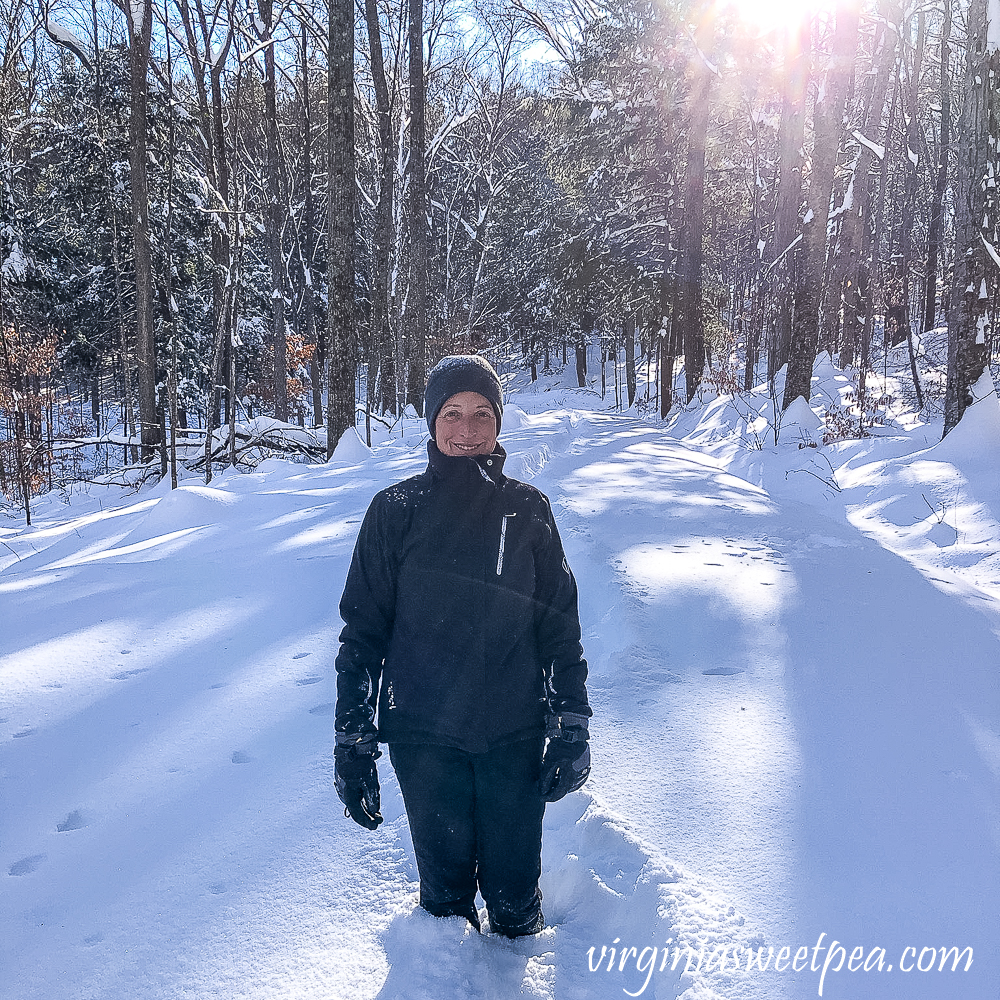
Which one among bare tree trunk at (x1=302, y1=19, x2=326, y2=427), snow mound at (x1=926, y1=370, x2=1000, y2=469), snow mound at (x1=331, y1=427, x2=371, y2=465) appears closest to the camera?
snow mound at (x1=926, y1=370, x2=1000, y2=469)

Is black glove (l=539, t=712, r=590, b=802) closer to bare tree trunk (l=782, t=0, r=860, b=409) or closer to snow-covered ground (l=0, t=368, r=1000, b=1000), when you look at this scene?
snow-covered ground (l=0, t=368, r=1000, b=1000)

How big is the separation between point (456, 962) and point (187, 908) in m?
0.82

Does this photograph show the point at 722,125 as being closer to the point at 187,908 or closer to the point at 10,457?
the point at 10,457

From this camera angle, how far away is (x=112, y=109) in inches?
600

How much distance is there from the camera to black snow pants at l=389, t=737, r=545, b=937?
1762mm

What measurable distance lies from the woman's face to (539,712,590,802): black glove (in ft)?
2.42

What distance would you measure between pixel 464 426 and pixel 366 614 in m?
0.55

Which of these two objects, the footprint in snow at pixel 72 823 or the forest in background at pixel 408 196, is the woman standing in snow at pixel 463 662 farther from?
the forest in background at pixel 408 196

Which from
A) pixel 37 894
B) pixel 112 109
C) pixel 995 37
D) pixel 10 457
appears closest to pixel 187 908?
pixel 37 894

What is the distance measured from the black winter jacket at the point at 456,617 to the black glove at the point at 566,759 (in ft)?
0.14

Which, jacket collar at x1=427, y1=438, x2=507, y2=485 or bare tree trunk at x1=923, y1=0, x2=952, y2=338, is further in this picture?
bare tree trunk at x1=923, y1=0, x2=952, y2=338

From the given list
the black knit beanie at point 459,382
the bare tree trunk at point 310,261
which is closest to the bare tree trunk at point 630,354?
the bare tree trunk at point 310,261

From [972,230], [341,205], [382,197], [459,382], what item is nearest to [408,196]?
[382,197]

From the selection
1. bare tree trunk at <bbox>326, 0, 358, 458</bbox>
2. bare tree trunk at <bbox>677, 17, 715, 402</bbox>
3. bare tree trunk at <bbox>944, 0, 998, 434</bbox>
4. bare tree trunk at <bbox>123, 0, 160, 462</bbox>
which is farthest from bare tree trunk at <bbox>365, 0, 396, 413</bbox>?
bare tree trunk at <bbox>944, 0, 998, 434</bbox>
